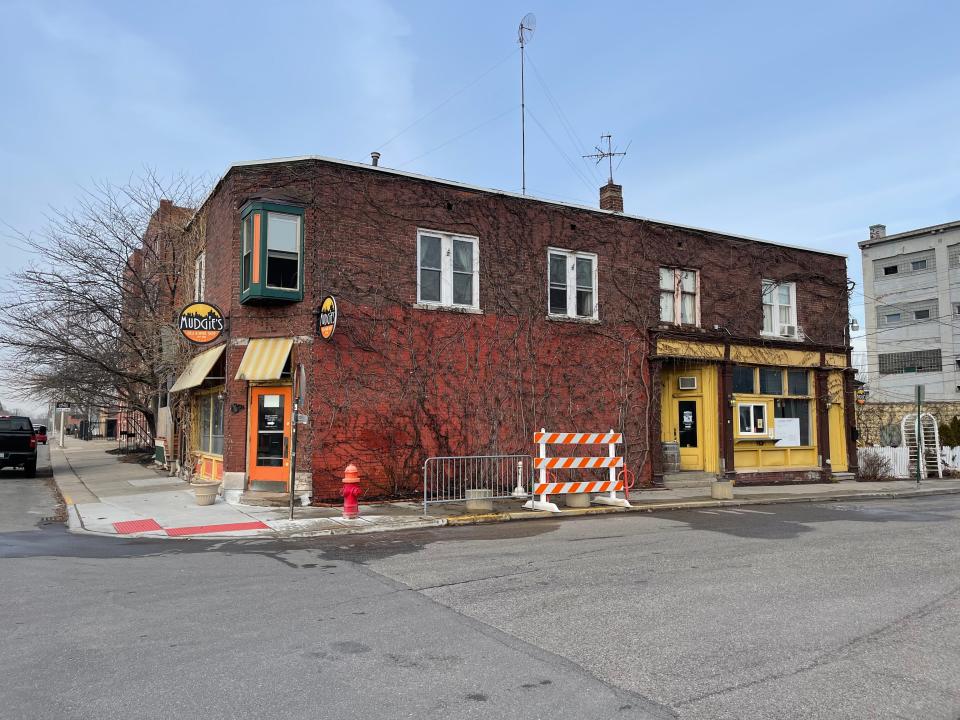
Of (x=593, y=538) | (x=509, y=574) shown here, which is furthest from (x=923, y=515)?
(x=509, y=574)

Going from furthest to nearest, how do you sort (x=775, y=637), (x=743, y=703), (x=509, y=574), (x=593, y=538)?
(x=593, y=538) → (x=509, y=574) → (x=775, y=637) → (x=743, y=703)

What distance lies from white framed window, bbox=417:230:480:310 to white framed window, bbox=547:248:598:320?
2165 millimetres

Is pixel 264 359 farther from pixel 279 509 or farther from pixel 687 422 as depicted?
pixel 687 422

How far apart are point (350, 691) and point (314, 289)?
11.3 m

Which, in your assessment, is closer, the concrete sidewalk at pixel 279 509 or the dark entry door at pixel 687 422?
the concrete sidewalk at pixel 279 509

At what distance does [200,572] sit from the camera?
27.5 feet

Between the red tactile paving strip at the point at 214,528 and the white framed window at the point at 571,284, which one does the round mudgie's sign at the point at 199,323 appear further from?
the white framed window at the point at 571,284

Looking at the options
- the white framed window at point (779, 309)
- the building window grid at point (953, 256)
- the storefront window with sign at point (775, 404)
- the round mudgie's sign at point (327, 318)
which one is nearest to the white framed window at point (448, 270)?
the round mudgie's sign at point (327, 318)

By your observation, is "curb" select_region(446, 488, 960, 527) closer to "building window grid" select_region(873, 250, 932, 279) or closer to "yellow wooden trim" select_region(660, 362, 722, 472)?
"yellow wooden trim" select_region(660, 362, 722, 472)

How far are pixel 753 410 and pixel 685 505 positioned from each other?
22.8 ft

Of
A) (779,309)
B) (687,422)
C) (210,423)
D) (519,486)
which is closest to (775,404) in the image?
(779,309)

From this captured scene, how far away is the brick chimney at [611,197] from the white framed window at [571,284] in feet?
7.99

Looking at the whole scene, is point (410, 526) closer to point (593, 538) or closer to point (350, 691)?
point (593, 538)

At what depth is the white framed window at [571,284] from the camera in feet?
59.3
